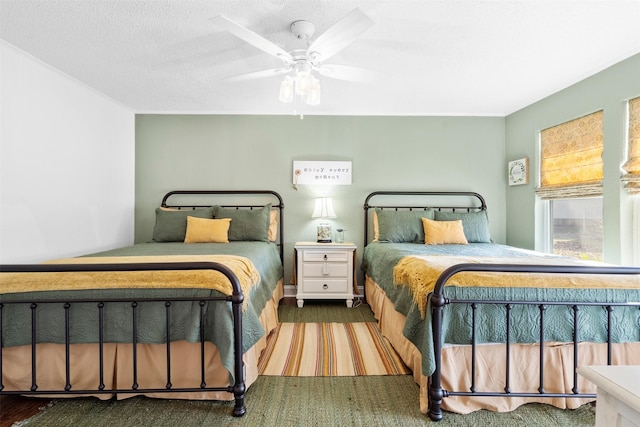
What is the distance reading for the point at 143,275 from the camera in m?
1.63

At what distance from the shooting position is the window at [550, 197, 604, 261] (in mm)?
2697

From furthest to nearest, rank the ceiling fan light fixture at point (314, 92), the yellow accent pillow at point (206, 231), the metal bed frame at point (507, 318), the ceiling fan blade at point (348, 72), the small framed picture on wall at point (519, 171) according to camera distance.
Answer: the small framed picture on wall at point (519, 171) < the yellow accent pillow at point (206, 231) < the ceiling fan blade at point (348, 72) < the ceiling fan light fixture at point (314, 92) < the metal bed frame at point (507, 318)

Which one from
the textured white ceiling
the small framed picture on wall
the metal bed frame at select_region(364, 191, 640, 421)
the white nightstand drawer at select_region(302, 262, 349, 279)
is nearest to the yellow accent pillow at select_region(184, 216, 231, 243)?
the white nightstand drawer at select_region(302, 262, 349, 279)

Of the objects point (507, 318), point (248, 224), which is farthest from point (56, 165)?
point (507, 318)

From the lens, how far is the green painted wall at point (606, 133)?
2.38 m

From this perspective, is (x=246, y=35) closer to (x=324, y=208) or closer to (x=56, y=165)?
(x=324, y=208)

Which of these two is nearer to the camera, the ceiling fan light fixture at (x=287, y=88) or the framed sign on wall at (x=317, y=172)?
the ceiling fan light fixture at (x=287, y=88)

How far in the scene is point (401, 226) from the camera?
3.36m

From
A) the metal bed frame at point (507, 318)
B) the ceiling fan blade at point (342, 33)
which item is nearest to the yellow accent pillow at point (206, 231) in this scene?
the ceiling fan blade at point (342, 33)

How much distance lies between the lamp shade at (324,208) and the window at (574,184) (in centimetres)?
228

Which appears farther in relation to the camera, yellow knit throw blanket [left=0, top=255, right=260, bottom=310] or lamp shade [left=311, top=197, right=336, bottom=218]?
lamp shade [left=311, top=197, right=336, bottom=218]

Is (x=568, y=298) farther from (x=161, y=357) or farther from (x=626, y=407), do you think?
(x=161, y=357)

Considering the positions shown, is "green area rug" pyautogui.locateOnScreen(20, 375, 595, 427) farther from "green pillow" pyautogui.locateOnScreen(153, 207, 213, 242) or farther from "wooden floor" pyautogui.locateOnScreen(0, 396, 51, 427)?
"green pillow" pyautogui.locateOnScreen(153, 207, 213, 242)

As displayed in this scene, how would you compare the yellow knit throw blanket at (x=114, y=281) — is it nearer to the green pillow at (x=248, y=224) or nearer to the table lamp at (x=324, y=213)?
the green pillow at (x=248, y=224)
